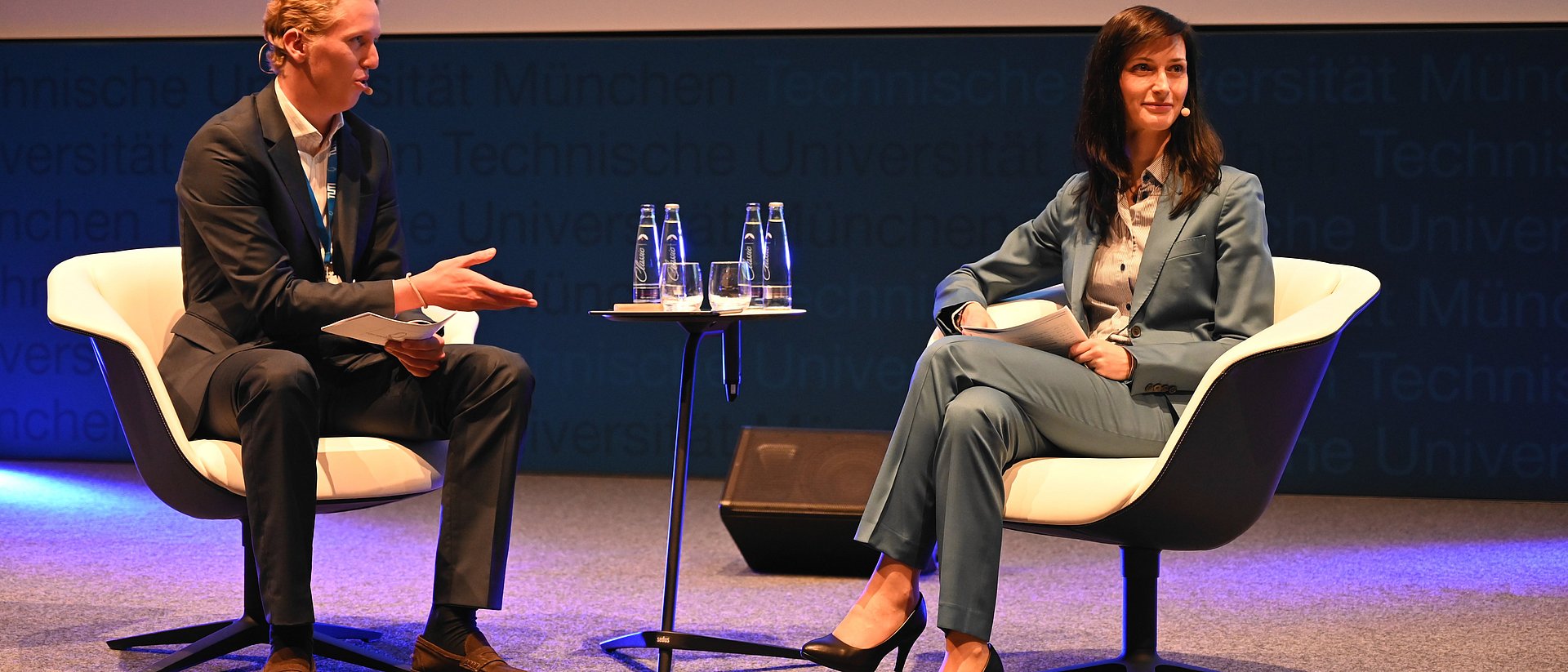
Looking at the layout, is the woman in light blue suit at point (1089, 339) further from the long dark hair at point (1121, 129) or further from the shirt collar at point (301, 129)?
the shirt collar at point (301, 129)

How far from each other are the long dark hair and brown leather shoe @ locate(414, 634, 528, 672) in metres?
1.35

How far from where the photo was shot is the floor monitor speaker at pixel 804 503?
3.54 metres

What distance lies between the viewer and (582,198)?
5.52 meters

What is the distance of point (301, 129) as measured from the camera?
8.69 ft

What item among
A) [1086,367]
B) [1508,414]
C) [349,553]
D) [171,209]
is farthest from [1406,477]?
[171,209]

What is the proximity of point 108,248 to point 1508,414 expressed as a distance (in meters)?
5.46

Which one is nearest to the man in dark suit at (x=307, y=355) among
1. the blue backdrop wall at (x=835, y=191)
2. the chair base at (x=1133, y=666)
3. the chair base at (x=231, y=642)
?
the chair base at (x=231, y=642)

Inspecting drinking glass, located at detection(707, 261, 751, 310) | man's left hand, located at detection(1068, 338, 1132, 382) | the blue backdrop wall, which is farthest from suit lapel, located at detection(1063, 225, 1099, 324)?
the blue backdrop wall

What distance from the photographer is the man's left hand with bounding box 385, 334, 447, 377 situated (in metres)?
2.49

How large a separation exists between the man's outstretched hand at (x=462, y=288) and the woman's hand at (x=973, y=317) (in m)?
0.77

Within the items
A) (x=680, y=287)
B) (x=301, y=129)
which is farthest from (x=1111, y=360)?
(x=301, y=129)

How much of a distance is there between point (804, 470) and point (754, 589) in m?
0.36

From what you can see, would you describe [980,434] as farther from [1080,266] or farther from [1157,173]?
[1157,173]

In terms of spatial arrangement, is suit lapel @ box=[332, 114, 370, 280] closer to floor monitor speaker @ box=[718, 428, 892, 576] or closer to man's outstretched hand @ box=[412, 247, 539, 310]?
man's outstretched hand @ box=[412, 247, 539, 310]
